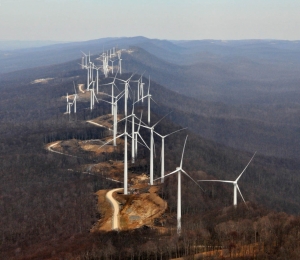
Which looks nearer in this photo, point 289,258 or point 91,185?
point 289,258

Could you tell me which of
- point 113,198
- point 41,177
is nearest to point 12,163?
point 41,177

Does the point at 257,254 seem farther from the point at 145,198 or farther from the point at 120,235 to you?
the point at 145,198

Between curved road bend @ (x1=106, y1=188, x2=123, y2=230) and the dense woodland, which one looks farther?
curved road bend @ (x1=106, y1=188, x2=123, y2=230)

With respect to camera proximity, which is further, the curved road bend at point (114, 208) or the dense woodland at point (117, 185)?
the curved road bend at point (114, 208)

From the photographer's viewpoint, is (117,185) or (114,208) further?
(117,185)

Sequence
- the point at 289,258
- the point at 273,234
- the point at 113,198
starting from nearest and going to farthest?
1. the point at 289,258
2. the point at 273,234
3. the point at 113,198

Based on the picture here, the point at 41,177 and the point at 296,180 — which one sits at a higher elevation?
the point at 41,177

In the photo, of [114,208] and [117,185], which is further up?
[114,208]

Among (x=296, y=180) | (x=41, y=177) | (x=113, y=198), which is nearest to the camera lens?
(x=113, y=198)
